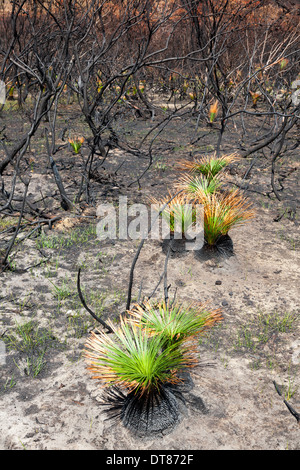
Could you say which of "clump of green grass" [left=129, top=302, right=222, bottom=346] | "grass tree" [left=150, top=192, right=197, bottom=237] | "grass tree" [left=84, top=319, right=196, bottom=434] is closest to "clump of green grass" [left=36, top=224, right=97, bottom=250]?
"grass tree" [left=150, top=192, right=197, bottom=237]

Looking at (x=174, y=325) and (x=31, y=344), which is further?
(x=31, y=344)

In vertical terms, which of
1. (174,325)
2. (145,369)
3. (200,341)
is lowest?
(200,341)

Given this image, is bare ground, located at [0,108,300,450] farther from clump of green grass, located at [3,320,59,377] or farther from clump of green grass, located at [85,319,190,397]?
clump of green grass, located at [85,319,190,397]

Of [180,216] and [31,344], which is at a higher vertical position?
[180,216]

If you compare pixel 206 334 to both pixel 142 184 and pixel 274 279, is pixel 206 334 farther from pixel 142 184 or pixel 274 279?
pixel 142 184

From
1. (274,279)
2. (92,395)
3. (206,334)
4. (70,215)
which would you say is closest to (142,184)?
(70,215)

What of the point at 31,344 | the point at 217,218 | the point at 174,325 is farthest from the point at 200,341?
the point at 217,218

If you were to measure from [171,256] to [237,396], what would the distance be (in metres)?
1.67

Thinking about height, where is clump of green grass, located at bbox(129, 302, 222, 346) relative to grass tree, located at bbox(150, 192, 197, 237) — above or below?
below

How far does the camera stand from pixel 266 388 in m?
Result: 2.24

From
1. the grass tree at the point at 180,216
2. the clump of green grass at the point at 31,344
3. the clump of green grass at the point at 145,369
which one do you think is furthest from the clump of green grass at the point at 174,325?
the grass tree at the point at 180,216

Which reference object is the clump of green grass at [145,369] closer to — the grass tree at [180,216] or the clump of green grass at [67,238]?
the grass tree at [180,216]

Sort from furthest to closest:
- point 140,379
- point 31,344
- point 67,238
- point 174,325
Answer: point 67,238
point 31,344
point 174,325
point 140,379

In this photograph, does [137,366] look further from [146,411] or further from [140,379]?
[146,411]
